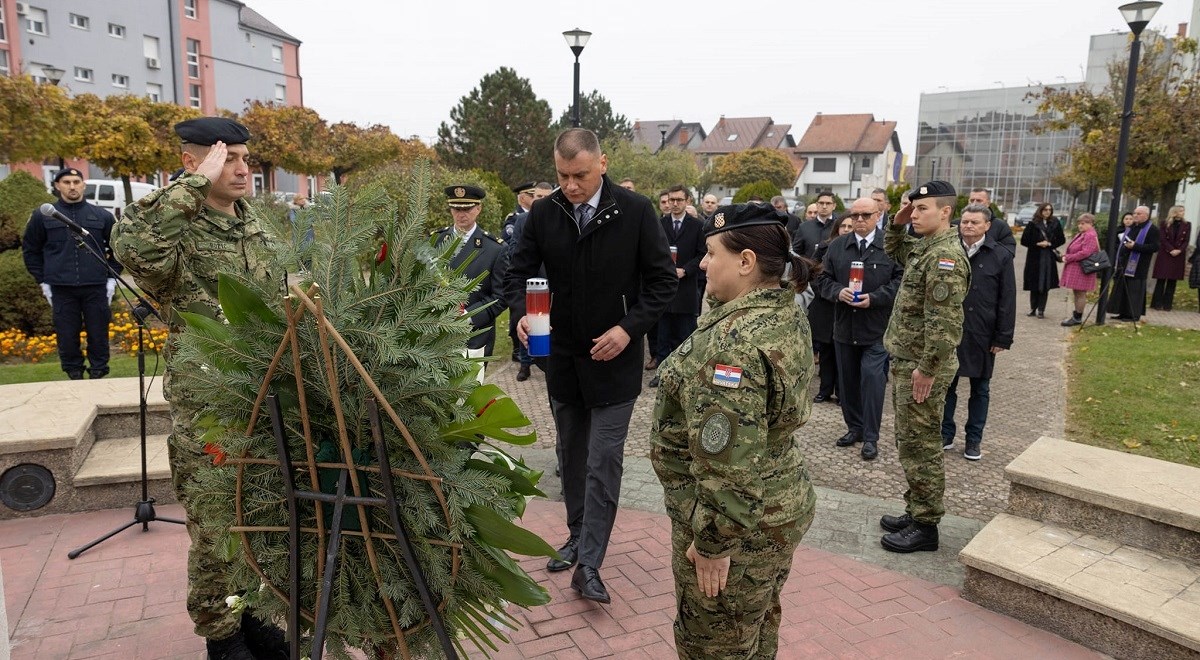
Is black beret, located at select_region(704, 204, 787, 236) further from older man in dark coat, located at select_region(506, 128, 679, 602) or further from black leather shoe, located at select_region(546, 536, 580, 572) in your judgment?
black leather shoe, located at select_region(546, 536, 580, 572)

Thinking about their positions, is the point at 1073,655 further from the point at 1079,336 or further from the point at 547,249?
the point at 1079,336

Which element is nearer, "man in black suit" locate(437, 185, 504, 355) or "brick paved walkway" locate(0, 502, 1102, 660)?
"brick paved walkway" locate(0, 502, 1102, 660)

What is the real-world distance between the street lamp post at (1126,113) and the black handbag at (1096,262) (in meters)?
0.23

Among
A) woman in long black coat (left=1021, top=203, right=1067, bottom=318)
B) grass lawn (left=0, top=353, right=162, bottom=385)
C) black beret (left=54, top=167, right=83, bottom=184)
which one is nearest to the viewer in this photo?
black beret (left=54, top=167, right=83, bottom=184)

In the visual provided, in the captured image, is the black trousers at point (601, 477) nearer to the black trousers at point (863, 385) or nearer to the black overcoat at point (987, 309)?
the black trousers at point (863, 385)

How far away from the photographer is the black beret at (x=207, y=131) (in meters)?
3.20

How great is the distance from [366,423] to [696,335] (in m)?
1.11

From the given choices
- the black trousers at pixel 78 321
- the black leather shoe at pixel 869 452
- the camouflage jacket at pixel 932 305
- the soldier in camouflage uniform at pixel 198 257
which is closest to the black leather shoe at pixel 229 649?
the soldier in camouflage uniform at pixel 198 257

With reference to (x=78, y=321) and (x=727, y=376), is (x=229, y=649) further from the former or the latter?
(x=78, y=321)

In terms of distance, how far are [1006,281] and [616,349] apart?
13.5 ft

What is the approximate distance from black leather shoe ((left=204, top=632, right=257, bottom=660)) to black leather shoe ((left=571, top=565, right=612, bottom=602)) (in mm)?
1600

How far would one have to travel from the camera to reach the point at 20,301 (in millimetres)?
9672

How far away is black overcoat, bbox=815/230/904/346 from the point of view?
645 cm

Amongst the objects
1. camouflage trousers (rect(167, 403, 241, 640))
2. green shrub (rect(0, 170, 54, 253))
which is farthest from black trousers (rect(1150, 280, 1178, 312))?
green shrub (rect(0, 170, 54, 253))
